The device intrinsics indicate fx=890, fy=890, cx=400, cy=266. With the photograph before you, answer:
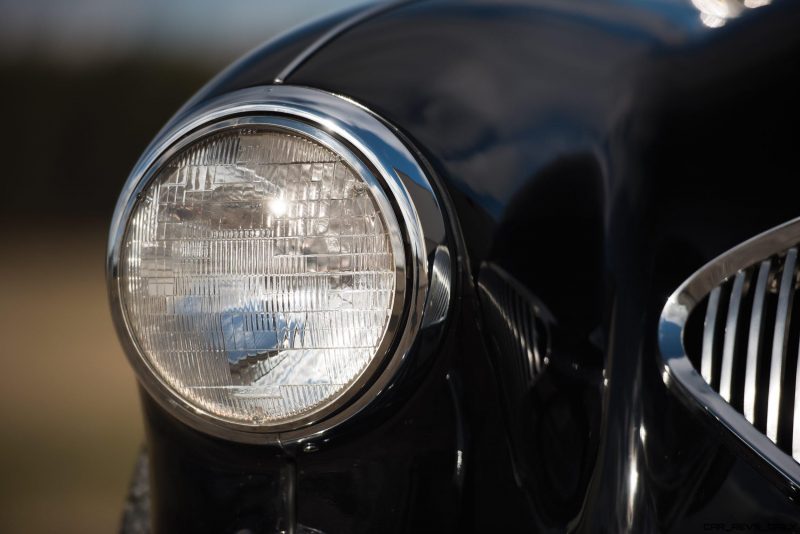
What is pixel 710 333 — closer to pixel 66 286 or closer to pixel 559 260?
pixel 559 260

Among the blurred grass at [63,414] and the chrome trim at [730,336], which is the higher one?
the chrome trim at [730,336]

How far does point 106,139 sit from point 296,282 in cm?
1326

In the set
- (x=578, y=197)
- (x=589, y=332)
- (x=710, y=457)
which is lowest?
(x=710, y=457)

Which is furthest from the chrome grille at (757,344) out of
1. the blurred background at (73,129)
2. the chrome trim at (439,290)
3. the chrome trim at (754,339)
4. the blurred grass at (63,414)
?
the blurred background at (73,129)

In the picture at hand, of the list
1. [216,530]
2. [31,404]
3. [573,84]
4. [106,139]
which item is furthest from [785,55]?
[106,139]

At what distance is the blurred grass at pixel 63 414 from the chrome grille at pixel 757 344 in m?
2.56

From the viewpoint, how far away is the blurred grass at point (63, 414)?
3252mm

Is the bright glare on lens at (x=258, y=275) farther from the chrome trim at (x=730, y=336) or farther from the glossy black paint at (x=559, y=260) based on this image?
the chrome trim at (x=730, y=336)

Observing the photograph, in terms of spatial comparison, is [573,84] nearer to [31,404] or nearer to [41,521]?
[41,521]

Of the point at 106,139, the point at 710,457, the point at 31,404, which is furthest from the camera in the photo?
the point at 106,139

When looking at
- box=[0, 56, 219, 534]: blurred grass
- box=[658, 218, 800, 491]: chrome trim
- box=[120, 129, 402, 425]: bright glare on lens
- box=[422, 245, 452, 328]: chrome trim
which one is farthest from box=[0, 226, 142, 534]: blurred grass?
box=[658, 218, 800, 491]: chrome trim

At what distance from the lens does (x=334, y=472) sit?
3.32 ft

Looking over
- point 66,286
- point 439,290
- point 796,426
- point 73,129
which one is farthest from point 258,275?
point 73,129

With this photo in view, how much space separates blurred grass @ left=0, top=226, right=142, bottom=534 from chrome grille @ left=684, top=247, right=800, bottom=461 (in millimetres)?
2559
